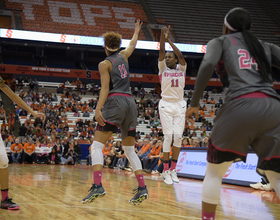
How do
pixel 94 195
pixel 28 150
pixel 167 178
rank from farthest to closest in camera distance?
pixel 28 150 → pixel 167 178 → pixel 94 195

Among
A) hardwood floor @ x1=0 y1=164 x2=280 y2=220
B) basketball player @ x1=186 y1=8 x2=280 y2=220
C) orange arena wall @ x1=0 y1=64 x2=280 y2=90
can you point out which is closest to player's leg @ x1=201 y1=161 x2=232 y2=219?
basketball player @ x1=186 y1=8 x2=280 y2=220

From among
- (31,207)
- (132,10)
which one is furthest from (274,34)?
(31,207)

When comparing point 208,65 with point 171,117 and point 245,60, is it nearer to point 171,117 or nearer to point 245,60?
point 245,60

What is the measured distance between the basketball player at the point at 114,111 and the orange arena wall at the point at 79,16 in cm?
2778

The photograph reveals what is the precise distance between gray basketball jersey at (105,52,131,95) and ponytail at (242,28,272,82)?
6.57 feet

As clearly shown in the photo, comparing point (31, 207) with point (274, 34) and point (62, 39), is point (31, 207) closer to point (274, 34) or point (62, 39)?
point (62, 39)

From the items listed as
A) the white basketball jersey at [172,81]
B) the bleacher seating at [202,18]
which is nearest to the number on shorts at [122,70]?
the white basketball jersey at [172,81]

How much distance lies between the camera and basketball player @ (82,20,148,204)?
3.93 meters

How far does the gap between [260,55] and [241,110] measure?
1.49ft

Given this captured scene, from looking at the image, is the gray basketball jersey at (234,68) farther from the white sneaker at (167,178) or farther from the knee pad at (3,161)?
the white sneaker at (167,178)

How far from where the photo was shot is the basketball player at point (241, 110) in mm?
2232

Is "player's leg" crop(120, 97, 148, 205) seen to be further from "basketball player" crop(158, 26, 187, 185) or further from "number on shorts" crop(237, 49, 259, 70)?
"basketball player" crop(158, 26, 187, 185)

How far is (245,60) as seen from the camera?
2.34 m

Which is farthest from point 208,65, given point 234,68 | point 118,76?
point 118,76
